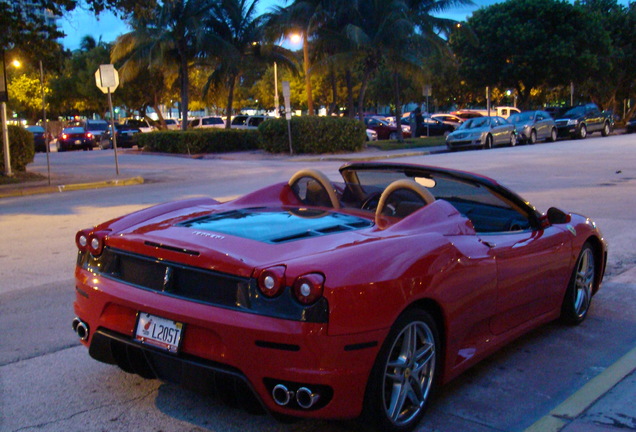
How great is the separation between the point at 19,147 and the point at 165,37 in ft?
58.1

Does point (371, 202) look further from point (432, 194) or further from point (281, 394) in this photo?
point (281, 394)

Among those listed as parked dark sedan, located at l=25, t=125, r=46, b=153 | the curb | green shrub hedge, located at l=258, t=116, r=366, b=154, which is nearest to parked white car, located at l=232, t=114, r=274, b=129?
parked dark sedan, located at l=25, t=125, r=46, b=153

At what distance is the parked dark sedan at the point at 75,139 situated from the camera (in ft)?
136

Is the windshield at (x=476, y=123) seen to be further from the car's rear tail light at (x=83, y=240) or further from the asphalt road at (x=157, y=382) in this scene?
the car's rear tail light at (x=83, y=240)

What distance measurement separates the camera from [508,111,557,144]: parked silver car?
3428 cm

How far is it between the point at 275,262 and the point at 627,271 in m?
5.30

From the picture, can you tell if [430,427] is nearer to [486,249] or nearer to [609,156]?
[486,249]

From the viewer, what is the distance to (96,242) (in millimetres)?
3945

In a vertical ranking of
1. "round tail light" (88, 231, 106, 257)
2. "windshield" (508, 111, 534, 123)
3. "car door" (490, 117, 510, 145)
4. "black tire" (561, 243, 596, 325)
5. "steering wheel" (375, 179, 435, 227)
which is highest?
Answer: "windshield" (508, 111, 534, 123)

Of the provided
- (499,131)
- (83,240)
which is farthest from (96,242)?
(499,131)

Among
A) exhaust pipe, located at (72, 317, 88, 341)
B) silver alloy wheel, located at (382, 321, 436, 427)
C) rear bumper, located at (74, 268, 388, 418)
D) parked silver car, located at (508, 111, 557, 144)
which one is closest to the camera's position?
rear bumper, located at (74, 268, 388, 418)

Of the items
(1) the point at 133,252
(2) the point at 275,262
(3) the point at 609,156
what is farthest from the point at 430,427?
(3) the point at 609,156

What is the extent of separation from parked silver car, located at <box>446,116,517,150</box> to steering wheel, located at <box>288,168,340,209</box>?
88.9 ft

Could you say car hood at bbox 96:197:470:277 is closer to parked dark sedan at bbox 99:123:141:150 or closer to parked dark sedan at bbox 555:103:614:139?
parked dark sedan at bbox 555:103:614:139
